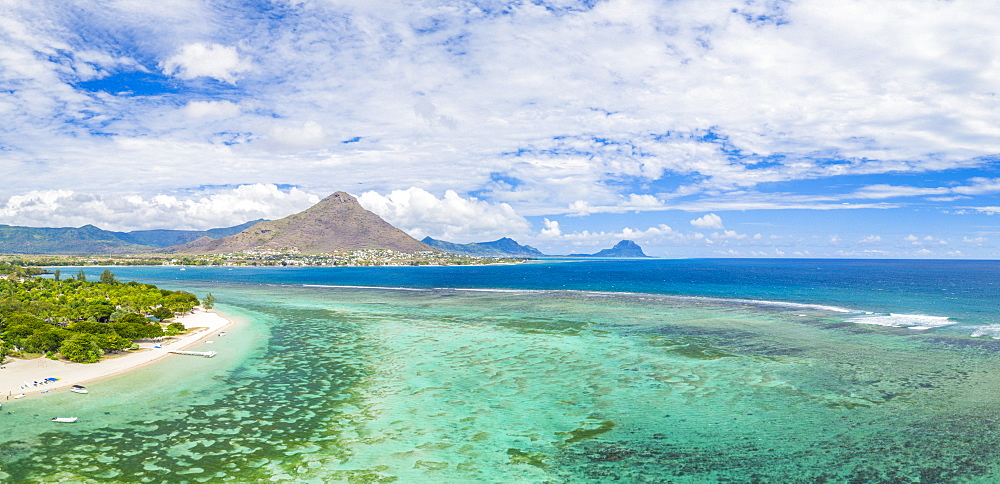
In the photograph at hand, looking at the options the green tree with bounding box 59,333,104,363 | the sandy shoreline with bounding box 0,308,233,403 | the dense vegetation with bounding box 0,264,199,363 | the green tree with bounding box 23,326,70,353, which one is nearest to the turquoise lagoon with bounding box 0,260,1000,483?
the sandy shoreline with bounding box 0,308,233,403

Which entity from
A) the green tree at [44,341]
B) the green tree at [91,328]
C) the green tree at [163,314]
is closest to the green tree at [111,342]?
the green tree at [91,328]

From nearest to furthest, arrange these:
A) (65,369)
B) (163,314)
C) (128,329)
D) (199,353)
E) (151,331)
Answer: (65,369)
(199,353)
(128,329)
(151,331)
(163,314)

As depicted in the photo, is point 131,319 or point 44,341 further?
point 131,319

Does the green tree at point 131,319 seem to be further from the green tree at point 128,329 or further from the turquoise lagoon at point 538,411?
the turquoise lagoon at point 538,411

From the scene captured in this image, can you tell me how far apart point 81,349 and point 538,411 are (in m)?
40.7

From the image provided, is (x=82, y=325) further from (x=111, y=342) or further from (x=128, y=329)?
(x=111, y=342)

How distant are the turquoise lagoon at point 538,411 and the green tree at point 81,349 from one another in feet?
20.5

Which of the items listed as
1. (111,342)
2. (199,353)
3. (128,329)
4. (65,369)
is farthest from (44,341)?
(199,353)

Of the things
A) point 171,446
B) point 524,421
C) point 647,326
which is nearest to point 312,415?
point 171,446

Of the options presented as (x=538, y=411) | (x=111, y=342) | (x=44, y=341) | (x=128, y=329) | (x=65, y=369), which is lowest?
(x=538, y=411)

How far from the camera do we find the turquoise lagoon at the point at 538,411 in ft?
79.5

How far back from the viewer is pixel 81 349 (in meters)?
45.2

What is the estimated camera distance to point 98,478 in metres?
22.4

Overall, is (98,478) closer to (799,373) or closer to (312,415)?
(312,415)
